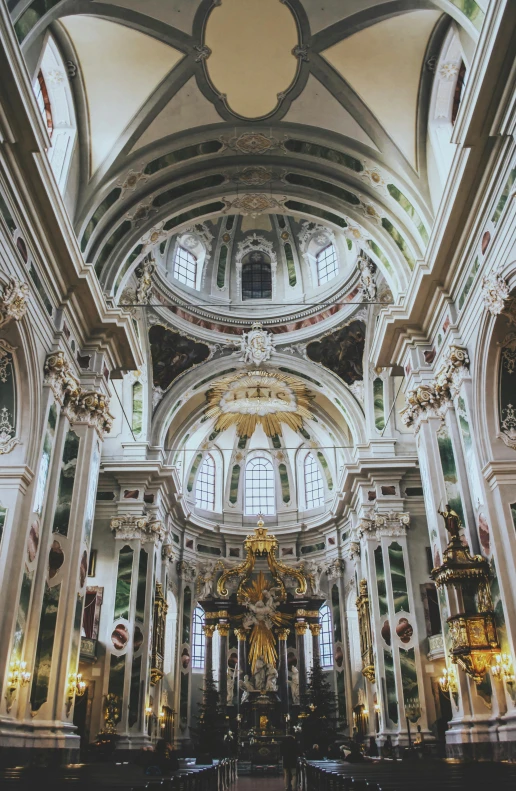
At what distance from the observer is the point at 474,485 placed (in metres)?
11.0

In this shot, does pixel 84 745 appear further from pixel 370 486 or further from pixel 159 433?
pixel 370 486

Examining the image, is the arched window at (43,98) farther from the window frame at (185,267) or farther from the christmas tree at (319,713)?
the christmas tree at (319,713)

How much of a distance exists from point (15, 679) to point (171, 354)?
12840mm

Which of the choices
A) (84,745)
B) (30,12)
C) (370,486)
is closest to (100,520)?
(84,745)

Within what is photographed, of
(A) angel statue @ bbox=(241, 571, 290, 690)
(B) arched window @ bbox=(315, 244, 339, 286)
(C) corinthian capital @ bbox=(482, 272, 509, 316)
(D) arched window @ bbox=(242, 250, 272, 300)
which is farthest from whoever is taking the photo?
(A) angel statue @ bbox=(241, 571, 290, 690)

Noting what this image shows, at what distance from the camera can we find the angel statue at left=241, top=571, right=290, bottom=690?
79.3 ft

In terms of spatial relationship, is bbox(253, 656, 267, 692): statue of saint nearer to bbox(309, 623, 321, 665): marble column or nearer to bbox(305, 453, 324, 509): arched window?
bbox(309, 623, 321, 665): marble column

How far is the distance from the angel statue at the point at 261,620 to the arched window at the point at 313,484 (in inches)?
151

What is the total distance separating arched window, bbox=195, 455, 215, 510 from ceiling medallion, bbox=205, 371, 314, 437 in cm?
209

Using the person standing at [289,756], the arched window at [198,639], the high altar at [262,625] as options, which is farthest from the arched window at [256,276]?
the person standing at [289,756]

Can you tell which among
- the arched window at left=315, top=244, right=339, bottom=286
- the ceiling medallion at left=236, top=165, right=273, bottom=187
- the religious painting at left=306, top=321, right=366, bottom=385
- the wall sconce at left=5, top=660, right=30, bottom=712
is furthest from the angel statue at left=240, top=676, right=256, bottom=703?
the ceiling medallion at left=236, top=165, right=273, bottom=187

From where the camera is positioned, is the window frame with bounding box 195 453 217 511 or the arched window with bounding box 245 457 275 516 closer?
the window frame with bounding box 195 453 217 511

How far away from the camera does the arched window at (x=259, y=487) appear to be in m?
28.2

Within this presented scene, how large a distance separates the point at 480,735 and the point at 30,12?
1232cm
